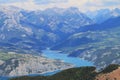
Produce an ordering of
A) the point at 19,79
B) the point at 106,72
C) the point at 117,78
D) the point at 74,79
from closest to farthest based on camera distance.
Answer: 1. the point at 117,78
2. the point at 106,72
3. the point at 74,79
4. the point at 19,79

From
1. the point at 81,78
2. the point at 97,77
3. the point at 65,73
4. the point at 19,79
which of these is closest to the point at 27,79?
the point at 19,79

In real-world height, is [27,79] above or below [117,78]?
below

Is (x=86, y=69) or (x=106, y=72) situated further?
(x=86, y=69)

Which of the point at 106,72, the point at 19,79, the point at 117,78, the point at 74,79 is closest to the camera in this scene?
the point at 117,78

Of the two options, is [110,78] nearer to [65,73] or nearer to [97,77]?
[97,77]

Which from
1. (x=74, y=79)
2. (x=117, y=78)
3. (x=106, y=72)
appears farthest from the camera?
(x=74, y=79)

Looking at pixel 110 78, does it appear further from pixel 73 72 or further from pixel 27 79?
pixel 27 79

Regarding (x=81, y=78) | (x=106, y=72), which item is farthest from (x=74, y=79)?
(x=106, y=72)

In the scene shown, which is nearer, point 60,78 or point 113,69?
point 113,69

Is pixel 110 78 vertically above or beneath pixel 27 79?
above
